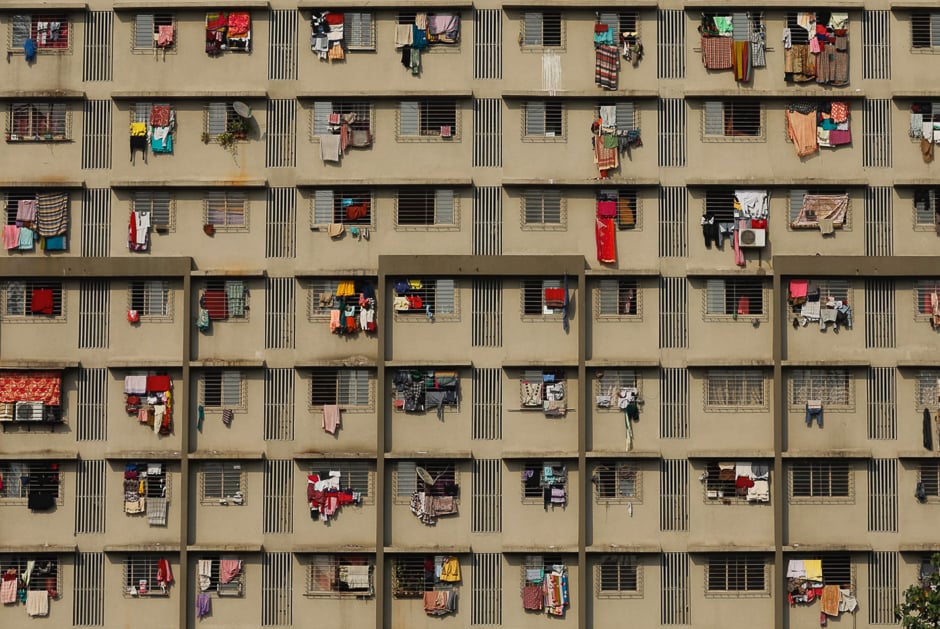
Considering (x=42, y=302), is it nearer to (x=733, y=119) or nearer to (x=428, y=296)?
(x=428, y=296)

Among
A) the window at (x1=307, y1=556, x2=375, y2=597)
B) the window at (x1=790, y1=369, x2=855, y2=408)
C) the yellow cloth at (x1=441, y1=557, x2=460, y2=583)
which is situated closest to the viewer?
the yellow cloth at (x1=441, y1=557, x2=460, y2=583)

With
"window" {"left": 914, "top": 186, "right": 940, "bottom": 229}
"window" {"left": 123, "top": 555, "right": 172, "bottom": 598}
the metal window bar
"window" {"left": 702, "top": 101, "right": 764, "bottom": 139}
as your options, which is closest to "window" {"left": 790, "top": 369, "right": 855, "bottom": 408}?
"window" {"left": 914, "top": 186, "right": 940, "bottom": 229}

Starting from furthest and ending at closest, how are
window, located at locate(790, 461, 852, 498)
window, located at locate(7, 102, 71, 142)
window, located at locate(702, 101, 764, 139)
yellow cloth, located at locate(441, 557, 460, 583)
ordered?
window, located at locate(7, 102, 71, 142), window, located at locate(702, 101, 764, 139), window, located at locate(790, 461, 852, 498), yellow cloth, located at locate(441, 557, 460, 583)

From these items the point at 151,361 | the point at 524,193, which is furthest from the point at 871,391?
the point at 151,361

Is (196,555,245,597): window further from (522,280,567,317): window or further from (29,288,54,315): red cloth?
(522,280,567,317): window

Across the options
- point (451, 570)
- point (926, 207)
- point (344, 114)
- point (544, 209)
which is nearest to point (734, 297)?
point (544, 209)

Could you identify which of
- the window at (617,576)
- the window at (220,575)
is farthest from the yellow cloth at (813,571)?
the window at (220,575)
